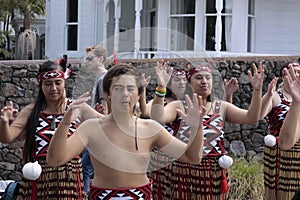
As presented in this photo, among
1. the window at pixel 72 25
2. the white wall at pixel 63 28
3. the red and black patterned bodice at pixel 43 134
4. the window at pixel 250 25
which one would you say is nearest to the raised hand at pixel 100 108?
the red and black patterned bodice at pixel 43 134

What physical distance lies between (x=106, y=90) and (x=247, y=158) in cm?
646

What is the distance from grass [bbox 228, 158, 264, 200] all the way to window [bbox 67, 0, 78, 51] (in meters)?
10.6

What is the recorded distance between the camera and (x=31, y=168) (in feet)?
13.9

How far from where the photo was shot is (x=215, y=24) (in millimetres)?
14617

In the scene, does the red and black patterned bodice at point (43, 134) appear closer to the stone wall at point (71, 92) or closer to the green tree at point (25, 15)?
the stone wall at point (71, 92)

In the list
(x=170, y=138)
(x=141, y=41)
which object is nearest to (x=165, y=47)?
(x=141, y=41)

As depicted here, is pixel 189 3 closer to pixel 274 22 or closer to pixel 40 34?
pixel 274 22

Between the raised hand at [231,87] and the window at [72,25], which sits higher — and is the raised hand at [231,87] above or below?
below

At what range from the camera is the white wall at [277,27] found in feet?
49.2

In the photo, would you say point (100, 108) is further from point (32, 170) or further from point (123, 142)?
point (123, 142)

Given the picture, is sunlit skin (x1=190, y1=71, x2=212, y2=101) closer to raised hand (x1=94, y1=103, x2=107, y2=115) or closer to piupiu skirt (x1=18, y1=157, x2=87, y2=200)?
raised hand (x1=94, y1=103, x2=107, y2=115)

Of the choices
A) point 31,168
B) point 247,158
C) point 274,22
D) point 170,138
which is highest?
point 274,22

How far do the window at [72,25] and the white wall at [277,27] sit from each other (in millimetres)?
5343

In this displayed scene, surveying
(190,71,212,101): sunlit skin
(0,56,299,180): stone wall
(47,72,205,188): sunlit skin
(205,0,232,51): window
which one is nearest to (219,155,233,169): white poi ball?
(190,71,212,101): sunlit skin
